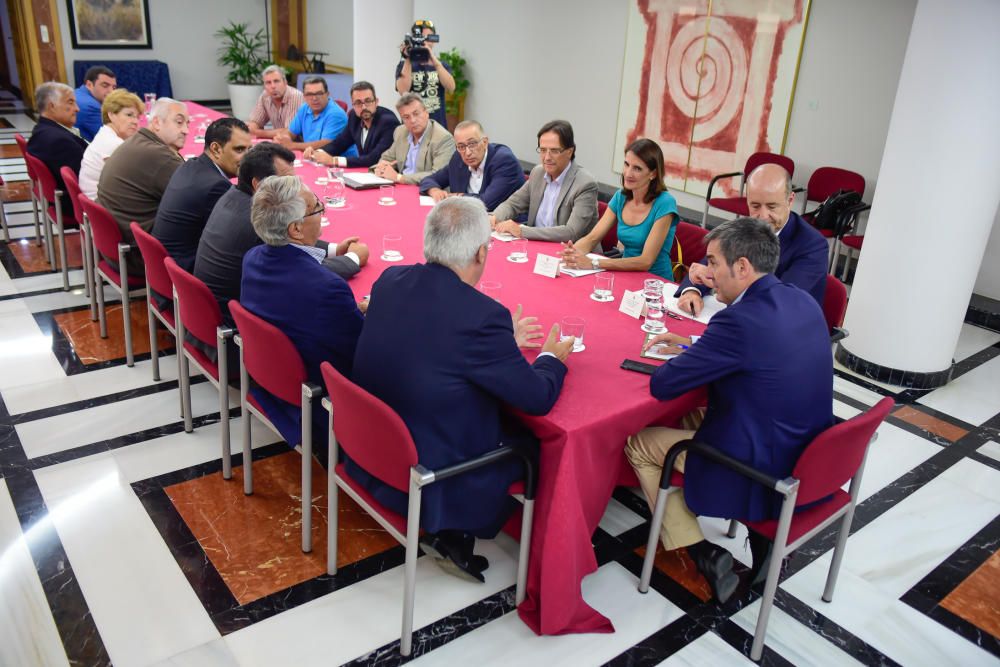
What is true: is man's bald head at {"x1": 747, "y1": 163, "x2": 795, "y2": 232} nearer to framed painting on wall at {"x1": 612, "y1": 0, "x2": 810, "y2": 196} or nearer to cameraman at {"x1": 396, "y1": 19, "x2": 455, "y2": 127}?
framed painting on wall at {"x1": 612, "y1": 0, "x2": 810, "y2": 196}

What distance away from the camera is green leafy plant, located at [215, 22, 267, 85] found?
1234 centimetres

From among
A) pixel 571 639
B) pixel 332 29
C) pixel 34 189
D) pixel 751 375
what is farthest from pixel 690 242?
pixel 332 29

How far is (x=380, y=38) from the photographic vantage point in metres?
8.38

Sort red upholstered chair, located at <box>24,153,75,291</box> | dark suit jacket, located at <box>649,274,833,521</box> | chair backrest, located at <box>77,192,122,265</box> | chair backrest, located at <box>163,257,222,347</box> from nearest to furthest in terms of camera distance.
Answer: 1. dark suit jacket, located at <box>649,274,833,521</box>
2. chair backrest, located at <box>163,257,222,347</box>
3. chair backrest, located at <box>77,192,122,265</box>
4. red upholstered chair, located at <box>24,153,75,291</box>

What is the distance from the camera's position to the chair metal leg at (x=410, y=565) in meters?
2.21

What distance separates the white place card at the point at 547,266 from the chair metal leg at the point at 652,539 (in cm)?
125

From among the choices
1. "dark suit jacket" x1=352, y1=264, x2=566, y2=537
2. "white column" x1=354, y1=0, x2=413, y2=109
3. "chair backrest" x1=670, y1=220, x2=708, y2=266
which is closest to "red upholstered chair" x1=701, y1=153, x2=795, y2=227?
"chair backrest" x1=670, y1=220, x2=708, y2=266

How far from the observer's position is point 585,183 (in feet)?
14.1

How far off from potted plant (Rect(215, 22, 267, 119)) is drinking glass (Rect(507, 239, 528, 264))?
930cm

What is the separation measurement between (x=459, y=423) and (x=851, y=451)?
45.7 inches

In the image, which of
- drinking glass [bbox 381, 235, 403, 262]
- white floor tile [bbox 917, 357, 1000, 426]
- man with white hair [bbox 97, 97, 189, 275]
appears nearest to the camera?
drinking glass [bbox 381, 235, 403, 262]

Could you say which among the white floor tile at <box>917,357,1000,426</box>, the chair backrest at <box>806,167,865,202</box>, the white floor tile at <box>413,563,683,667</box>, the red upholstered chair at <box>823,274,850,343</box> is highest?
the chair backrest at <box>806,167,865,202</box>

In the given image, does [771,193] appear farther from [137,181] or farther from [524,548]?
[137,181]

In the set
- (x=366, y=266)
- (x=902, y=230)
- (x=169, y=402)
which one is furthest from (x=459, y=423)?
(x=902, y=230)
